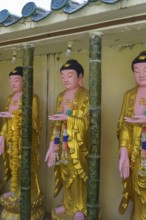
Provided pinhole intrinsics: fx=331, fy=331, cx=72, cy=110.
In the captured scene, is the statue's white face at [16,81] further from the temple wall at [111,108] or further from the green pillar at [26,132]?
the temple wall at [111,108]

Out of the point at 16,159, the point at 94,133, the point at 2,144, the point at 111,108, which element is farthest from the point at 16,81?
the point at 94,133

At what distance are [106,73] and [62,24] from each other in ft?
3.20

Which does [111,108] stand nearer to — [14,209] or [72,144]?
[72,144]

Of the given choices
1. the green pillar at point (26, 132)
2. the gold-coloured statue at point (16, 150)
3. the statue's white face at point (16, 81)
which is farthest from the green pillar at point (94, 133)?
the statue's white face at point (16, 81)

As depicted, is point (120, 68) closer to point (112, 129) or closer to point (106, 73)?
point (106, 73)

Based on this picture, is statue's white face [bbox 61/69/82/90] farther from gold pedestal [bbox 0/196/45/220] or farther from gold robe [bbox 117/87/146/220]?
gold pedestal [bbox 0/196/45/220]

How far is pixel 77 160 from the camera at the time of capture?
3137 millimetres

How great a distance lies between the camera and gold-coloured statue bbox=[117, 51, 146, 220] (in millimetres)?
2803

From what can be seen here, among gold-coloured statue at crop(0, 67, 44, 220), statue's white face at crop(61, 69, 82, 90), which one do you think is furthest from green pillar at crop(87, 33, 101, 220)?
gold-coloured statue at crop(0, 67, 44, 220)

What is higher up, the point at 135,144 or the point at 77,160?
the point at 135,144

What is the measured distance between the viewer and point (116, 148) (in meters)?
3.60

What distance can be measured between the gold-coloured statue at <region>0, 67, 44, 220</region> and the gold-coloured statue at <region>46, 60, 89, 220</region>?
465 millimetres

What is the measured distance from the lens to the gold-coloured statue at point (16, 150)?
12.0 feet

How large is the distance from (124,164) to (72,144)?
571 millimetres
